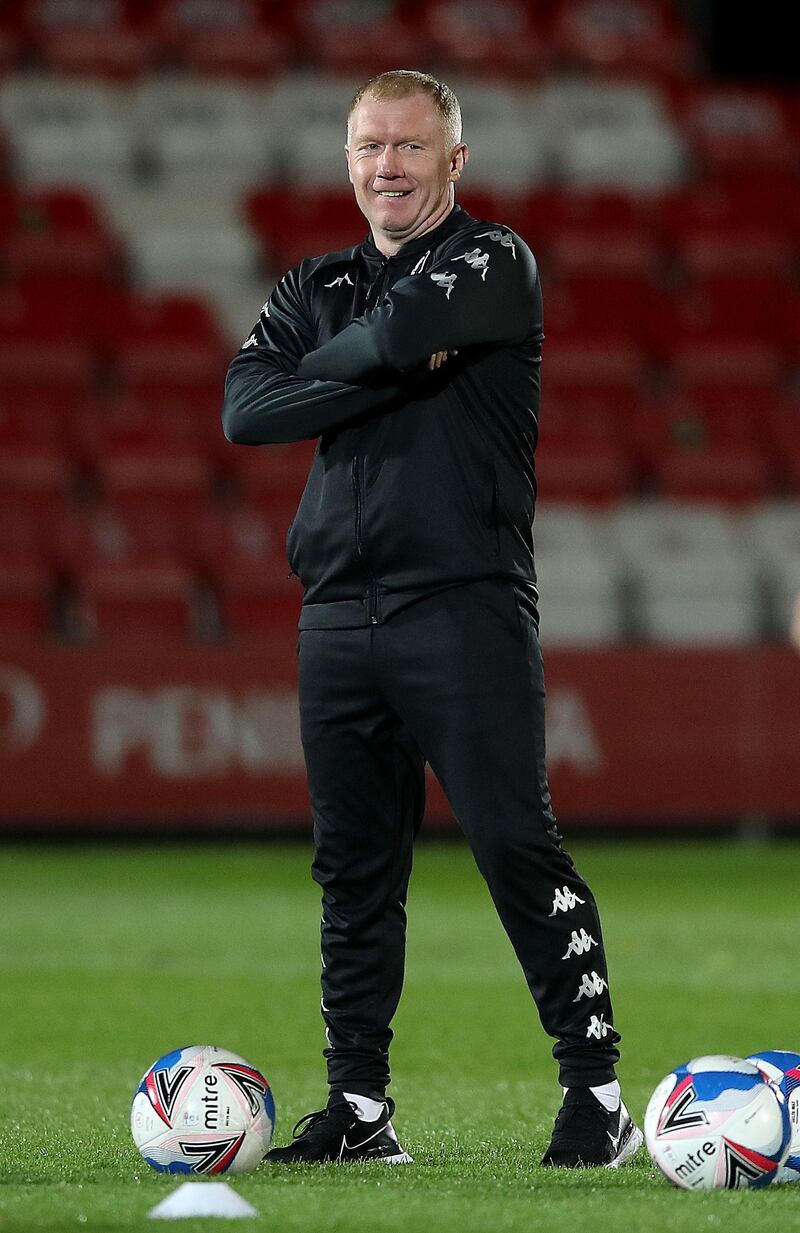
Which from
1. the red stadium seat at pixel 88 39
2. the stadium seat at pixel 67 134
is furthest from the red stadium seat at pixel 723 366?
the red stadium seat at pixel 88 39

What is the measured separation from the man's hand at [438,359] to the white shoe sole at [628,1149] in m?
1.64

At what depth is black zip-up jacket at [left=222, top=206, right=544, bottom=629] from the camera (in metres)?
4.08

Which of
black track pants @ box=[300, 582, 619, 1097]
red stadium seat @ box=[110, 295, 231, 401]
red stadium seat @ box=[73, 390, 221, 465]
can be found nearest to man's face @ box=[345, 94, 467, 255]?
black track pants @ box=[300, 582, 619, 1097]

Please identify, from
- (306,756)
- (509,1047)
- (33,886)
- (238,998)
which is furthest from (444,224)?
(33,886)

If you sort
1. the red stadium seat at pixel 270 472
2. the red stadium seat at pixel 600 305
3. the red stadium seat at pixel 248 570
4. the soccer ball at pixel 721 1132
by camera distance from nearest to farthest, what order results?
the soccer ball at pixel 721 1132, the red stadium seat at pixel 248 570, the red stadium seat at pixel 270 472, the red stadium seat at pixel 600 305

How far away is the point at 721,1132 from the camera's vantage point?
3.76 meters

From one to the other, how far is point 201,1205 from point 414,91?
7.38ft

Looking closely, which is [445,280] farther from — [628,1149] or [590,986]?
[628,1149]

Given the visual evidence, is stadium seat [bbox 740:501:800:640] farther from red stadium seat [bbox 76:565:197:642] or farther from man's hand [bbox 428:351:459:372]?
man's hand [bbox 428:351:459:372]


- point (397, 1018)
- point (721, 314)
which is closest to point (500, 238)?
point (397, 1018)

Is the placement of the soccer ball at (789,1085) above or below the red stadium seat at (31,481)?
below

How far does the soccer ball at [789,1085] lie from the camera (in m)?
3.91

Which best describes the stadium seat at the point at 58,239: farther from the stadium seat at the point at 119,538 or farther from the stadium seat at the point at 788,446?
the stadium seat at the point at 788,446

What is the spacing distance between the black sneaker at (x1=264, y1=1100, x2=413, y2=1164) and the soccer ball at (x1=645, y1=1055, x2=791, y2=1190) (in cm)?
62
